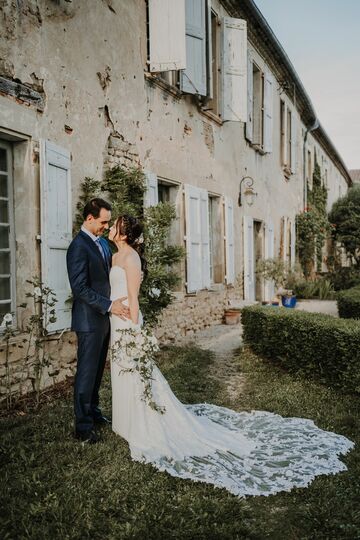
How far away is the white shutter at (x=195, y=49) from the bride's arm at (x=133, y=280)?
498cm

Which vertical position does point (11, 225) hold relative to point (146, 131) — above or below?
below

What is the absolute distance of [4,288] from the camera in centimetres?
477

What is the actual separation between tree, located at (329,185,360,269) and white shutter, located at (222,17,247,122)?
972 cm

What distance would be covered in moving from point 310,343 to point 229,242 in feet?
14.9

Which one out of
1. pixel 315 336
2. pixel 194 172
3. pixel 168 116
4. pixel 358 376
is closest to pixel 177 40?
pixel 168 116

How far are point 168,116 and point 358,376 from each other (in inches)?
187

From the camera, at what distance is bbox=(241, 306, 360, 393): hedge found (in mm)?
5043

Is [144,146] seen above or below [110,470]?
above

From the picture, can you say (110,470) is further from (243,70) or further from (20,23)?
(243,70)

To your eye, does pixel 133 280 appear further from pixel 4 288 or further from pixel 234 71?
pixel 234 71

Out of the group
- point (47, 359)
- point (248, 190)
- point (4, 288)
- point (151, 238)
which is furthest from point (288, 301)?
point (4, 288)

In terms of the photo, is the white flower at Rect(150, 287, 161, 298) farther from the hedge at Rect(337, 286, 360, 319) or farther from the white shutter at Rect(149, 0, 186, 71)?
the hedge at Rect(337, 286, 360, 319)

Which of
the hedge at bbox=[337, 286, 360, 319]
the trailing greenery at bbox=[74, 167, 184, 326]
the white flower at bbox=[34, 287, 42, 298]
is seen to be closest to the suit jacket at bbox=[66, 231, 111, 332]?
the white flower at bbox=[34, 287, 42, 298]

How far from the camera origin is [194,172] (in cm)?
862
